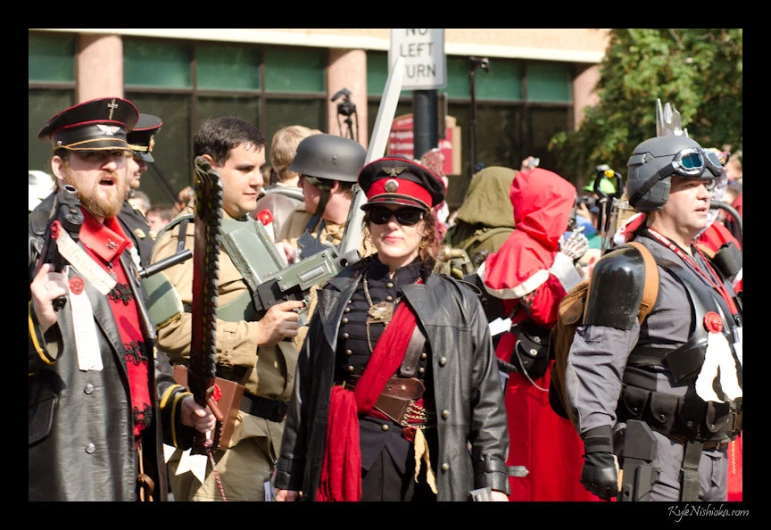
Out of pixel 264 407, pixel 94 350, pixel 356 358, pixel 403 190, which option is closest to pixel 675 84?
pixel 264 407

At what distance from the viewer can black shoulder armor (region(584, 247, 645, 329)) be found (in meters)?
4.95

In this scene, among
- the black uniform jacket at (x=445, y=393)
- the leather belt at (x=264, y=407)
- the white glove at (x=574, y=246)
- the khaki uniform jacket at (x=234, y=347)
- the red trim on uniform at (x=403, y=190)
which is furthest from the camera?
the white glove at (x=574, y=246)

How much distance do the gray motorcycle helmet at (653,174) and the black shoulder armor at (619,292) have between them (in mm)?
340

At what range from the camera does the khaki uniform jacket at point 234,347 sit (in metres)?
5.38

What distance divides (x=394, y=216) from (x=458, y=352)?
0.63 m

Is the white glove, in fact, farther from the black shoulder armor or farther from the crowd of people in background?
the black shoulder armor

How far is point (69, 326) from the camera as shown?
4.18m

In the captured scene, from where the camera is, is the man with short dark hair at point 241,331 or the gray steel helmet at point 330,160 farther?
the gray steel helmet at point 330,160

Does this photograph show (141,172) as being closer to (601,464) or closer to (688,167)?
(688,167)

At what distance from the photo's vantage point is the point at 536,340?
7.28 m

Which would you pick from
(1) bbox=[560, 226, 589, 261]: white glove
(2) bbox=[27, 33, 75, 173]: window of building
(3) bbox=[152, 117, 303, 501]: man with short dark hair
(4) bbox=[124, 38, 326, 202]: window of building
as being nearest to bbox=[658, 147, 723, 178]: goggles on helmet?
(3) bbox=[152, 117, 303, 501]: man with short dark hair

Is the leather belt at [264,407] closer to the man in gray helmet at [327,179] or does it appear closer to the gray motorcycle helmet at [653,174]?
the man in gray helmet at [327,179]

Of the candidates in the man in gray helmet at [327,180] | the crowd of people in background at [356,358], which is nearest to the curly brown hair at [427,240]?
the crowd of people in background at [356,358]

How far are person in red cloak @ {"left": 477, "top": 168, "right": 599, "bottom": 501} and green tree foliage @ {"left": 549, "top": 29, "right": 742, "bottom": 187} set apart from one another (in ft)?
51.3
